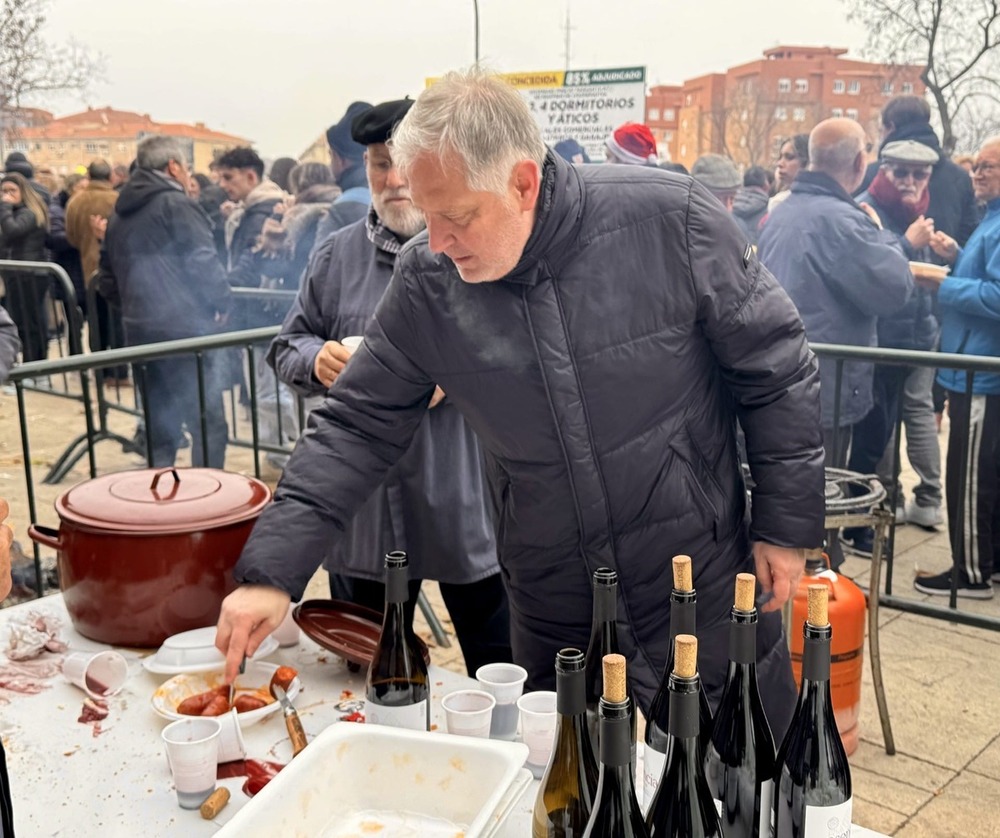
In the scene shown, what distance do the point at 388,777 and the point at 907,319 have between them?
17.9 feet

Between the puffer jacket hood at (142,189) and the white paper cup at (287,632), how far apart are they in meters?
5.42

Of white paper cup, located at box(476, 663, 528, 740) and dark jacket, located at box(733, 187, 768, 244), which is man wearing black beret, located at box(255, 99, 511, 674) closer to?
white paper cup, located at box(476, 663, 528, 740)

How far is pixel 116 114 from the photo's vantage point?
51.7 ft

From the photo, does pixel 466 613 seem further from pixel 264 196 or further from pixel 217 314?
pixel 264 196

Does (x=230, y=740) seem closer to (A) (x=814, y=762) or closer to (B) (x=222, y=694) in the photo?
(B) (x=222, y=694)

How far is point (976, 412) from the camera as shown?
4.92m

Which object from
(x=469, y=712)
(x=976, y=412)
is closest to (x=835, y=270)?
(x=976, y=412)

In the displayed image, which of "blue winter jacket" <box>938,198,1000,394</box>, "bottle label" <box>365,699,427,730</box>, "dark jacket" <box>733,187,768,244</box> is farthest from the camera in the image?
"dark jacket" <box>733,187,768,244</box>

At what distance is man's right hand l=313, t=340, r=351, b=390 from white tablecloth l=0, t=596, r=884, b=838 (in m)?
0.96

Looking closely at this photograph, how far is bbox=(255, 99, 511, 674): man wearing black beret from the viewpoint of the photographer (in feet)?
9.99

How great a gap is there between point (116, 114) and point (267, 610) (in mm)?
15768

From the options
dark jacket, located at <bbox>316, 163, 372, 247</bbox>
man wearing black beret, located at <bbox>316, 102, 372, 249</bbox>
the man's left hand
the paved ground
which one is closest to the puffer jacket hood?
man wearing black beret, located at <bbox>316, 102, 372, 249</bbox>

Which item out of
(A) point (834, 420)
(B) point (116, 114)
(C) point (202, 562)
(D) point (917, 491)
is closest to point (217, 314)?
(A) point (834, 420)

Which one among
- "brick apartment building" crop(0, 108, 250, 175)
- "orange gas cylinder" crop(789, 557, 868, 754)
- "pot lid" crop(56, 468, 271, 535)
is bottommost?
"orange gas cylinder" crop(789, 557, 868, 754)
